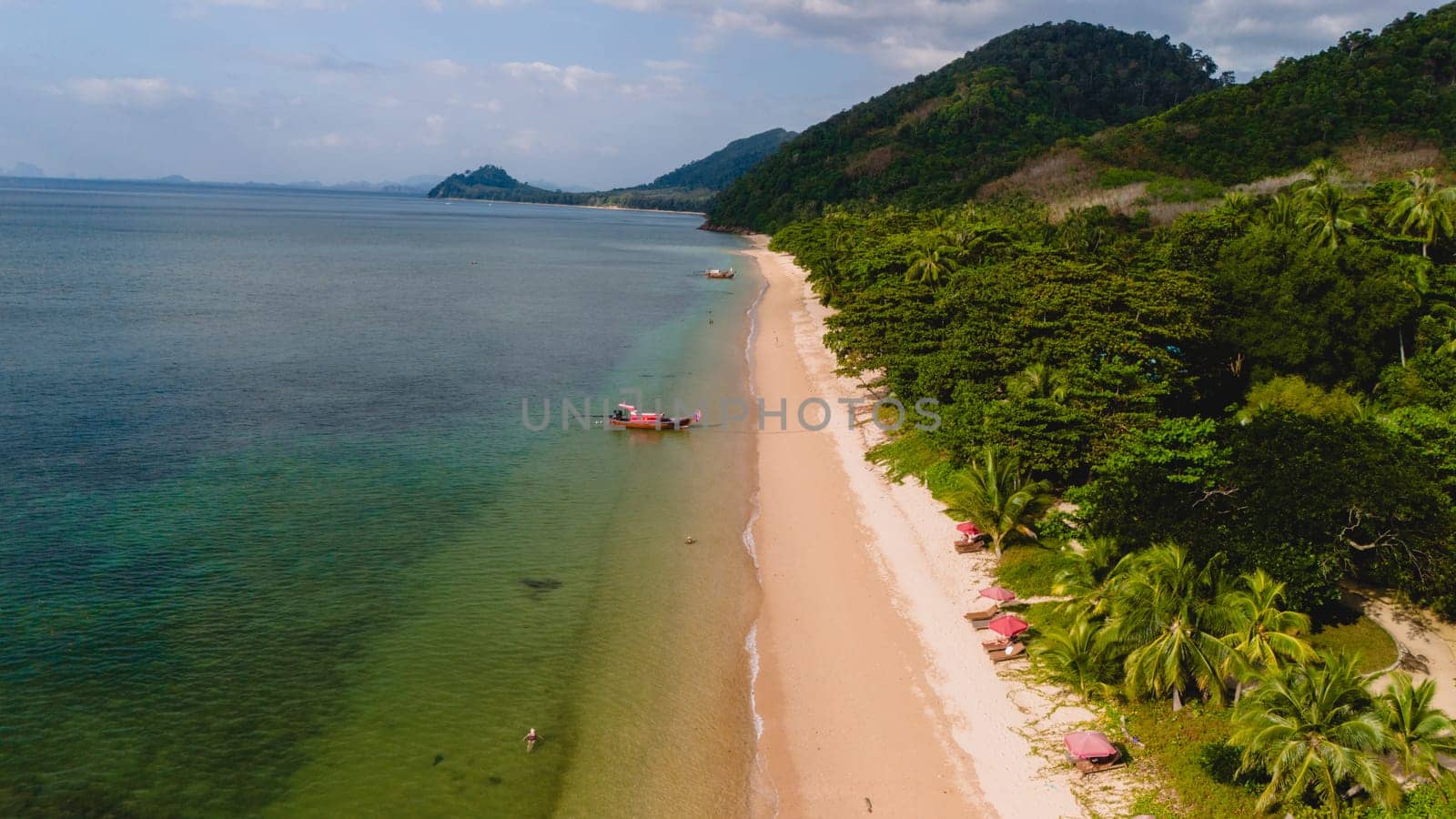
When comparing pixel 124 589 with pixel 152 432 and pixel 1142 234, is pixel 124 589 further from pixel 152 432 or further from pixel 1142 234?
pixel 1142 234

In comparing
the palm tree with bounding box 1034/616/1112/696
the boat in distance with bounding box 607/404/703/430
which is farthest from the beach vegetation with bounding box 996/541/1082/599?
the boat in distance with bounding box 607/404/703/430

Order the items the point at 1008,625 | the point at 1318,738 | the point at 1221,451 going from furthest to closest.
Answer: the point at 1221,451 → the point at 1008,625 → the point at 1318,738

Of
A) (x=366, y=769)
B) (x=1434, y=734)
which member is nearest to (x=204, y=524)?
(x=366, y=769)

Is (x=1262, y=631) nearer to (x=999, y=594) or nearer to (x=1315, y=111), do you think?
(x=999, y=594)

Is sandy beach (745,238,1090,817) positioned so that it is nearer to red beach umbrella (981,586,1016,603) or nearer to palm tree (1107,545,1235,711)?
red beach umbrella (981,586,1016,603)

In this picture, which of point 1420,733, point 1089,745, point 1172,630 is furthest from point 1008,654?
point 1420,733

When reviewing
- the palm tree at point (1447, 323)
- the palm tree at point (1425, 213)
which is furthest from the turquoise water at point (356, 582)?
the palm tree at point (1425, 213)
